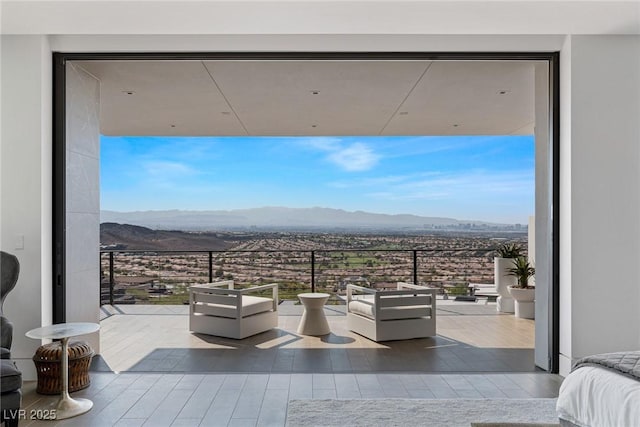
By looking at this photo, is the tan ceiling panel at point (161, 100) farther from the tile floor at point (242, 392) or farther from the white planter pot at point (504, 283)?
the white planter pot at point (504, 283)

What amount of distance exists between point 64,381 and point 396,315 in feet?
10.6

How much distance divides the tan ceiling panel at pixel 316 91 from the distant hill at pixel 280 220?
304 centimetres

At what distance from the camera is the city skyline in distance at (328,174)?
32.2ft

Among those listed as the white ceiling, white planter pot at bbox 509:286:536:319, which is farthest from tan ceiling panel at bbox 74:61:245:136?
white planter pot at bbox 509:286:536:319

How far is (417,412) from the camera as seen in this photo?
10.8 ft

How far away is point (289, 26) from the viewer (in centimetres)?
392

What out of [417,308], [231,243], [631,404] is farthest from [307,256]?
[631,404]

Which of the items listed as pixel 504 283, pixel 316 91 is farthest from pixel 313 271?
pixel 316 91

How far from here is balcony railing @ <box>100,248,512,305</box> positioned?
8.30 meters

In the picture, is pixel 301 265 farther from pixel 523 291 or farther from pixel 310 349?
pixel 310 349

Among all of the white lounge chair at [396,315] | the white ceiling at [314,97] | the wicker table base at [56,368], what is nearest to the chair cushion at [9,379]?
the wicker table base at [56,368]

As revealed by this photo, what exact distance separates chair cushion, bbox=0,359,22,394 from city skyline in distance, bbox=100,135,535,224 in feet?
23.4

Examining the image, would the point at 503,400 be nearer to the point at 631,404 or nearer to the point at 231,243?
the point at 631,404

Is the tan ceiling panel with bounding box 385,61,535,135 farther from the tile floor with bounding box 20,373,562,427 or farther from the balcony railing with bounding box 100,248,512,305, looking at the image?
the tile floor with bounding box 20,373,562,427
